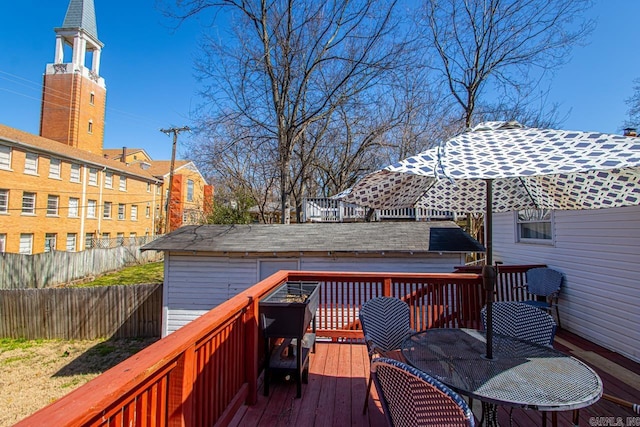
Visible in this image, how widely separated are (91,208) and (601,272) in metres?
26.4

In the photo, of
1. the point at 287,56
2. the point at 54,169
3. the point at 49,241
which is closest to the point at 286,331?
the point at 287,56

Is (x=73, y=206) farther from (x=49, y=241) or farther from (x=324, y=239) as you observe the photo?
(x=324, y=239)

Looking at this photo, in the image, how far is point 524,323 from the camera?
9.99 ft

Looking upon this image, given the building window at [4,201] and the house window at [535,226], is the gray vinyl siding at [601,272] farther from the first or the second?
the building window at [4,201]

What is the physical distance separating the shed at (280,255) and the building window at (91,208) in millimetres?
16505

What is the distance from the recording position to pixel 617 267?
471 cm

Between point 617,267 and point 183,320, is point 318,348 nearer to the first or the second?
point 617,267

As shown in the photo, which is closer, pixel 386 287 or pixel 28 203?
pixel 386 287

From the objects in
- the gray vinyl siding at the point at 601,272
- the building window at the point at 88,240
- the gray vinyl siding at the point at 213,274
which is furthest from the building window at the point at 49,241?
the gray vinyl siding at the point at 601,272

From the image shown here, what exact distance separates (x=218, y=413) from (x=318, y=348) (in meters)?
2.09

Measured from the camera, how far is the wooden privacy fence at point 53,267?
13.7m

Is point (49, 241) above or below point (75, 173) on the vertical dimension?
below

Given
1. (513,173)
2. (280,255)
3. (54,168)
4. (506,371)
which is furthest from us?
(54,168)

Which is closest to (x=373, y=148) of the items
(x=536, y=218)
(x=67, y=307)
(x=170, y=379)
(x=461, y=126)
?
(x=461, y=126)
